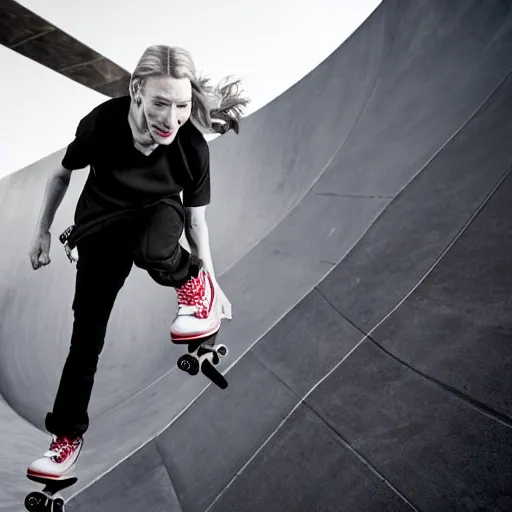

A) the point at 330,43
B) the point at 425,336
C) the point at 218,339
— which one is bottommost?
the point at 218,339

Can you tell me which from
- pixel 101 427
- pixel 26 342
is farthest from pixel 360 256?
pixel 26 342

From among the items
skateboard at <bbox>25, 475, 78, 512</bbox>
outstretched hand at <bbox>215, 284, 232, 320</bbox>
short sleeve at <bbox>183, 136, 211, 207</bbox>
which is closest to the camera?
skateboard at <bbox>25, 475, 78, 512</bbox>

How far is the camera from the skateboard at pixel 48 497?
5.67ft

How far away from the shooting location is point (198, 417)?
2070 millimetres

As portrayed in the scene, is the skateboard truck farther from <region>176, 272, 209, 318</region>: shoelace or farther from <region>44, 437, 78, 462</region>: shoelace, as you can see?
<region>44, 437, 78, 462</region>: shoelace

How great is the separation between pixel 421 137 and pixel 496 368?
160 cm

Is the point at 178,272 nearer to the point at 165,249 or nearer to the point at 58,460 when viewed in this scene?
the point at 165,249

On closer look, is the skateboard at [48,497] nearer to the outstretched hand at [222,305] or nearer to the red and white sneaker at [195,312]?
the red and white sneaker at [195,312]

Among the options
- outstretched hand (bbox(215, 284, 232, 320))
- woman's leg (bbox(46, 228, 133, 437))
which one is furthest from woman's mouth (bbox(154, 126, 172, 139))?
outstretched hand (bbox(215, 284, 232, 320))

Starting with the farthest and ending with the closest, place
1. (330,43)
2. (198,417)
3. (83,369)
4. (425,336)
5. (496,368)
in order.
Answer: (330,43), (198,417), (83,369), (425,336), (496,368)

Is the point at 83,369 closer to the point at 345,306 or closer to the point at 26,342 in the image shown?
the point at 26,342

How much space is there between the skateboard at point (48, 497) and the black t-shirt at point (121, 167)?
96 centimetres

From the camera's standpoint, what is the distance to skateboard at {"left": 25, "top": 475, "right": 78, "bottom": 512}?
1.73 metres

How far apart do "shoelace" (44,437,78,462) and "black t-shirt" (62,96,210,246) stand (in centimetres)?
82
